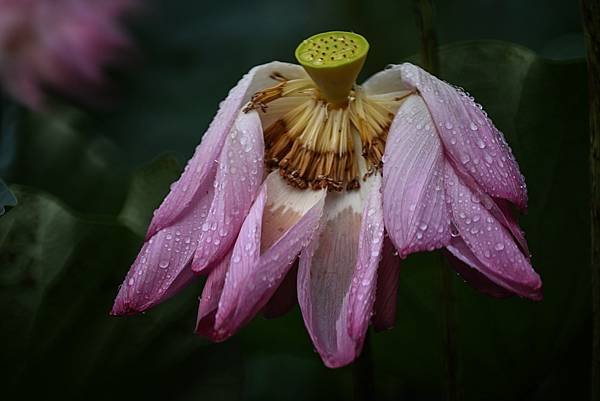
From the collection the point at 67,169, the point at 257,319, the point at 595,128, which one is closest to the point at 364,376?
the point at 595,128

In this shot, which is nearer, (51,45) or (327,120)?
(327,120)

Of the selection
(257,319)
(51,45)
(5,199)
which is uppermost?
(5,199)

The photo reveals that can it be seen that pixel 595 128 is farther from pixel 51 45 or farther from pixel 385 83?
pixel 51 45

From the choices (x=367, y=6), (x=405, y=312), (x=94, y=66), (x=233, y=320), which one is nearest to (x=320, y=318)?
(x=233, y=320)

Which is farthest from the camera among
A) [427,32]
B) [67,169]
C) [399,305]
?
[67,169]

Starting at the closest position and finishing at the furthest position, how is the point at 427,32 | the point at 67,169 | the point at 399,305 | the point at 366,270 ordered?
the point at 366,270 < the point at 427,32 < the point at 399,305 < the point at 67,169

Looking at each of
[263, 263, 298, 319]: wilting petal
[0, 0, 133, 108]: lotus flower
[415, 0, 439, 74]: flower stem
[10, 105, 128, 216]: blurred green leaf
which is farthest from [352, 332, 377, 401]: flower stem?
[0, 0, 133, 108]: lotus flower

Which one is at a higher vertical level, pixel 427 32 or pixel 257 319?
pixel 427 32
